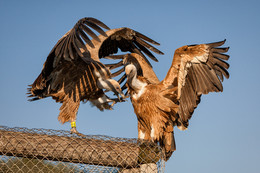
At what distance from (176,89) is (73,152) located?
168 cm

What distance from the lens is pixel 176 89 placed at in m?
4.33

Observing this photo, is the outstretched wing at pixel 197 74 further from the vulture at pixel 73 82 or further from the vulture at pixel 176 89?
the vulture at pixel 73 82

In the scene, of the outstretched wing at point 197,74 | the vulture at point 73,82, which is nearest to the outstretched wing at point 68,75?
the vulture at point 73,82

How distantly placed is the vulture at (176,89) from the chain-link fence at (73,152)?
750 mm

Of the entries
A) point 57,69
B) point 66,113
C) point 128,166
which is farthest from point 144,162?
point 57,69

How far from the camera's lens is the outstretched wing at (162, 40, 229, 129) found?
14.3ft

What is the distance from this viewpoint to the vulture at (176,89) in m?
4.34

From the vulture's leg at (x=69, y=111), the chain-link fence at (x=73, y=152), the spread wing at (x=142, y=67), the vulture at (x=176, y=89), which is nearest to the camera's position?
the chain-link fence at (x=73, y=152)

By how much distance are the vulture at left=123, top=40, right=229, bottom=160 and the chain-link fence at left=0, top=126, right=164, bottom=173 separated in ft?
2.46

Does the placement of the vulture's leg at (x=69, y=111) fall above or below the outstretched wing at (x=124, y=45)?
below

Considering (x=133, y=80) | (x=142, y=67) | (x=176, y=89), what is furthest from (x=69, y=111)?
(x=176, y=89)

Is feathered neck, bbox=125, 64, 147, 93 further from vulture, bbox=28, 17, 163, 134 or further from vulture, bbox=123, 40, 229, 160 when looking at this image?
vulture, bbox=28, 17, 163, 134

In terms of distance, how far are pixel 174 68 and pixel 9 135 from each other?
7.08 ft

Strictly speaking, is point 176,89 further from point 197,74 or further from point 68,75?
point 68,75
